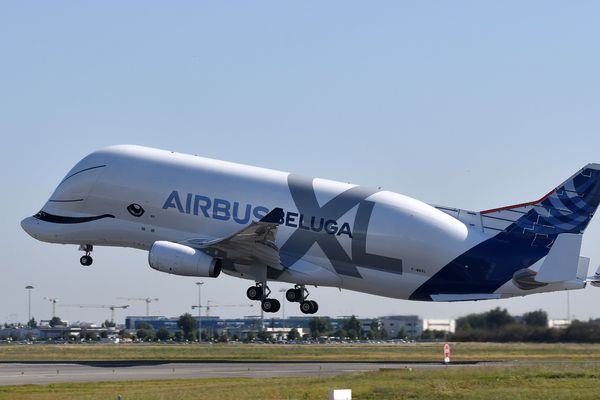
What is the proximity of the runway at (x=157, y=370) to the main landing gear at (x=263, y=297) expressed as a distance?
15.8ft

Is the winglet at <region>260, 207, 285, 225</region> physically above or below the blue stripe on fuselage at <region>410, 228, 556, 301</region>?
above

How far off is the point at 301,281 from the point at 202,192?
7655 mm

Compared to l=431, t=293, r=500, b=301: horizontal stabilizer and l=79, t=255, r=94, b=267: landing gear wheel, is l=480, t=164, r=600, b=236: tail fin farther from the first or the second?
l=79, t=255, r=94, b=267: landing gear wheel

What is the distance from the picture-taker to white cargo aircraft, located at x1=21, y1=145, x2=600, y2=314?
204 ft

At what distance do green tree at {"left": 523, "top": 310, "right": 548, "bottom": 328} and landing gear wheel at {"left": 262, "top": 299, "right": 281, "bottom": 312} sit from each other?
2338 cm

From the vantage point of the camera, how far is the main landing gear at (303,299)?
223 ft

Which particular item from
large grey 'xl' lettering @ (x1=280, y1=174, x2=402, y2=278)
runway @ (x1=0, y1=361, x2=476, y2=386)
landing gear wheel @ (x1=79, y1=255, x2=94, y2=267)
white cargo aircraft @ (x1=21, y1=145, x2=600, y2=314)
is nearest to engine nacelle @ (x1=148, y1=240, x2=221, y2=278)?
white cargo aircraft @ (x1=21, y1=145, x2=600, y2=314)

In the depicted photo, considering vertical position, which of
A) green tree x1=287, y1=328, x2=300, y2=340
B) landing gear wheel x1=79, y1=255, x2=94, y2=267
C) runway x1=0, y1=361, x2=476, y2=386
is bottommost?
runway x1=0, y1=361, x2=476, y2=386

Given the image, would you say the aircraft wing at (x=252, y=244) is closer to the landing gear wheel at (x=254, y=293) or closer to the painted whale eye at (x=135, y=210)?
the landing gear wheel at (x=254, y=293)

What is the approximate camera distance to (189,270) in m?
63.3

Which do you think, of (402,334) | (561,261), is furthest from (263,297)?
(402,334)

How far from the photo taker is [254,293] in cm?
6581

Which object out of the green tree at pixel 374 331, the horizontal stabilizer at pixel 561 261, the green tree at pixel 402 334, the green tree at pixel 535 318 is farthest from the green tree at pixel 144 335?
the horizontal stabilizer at pixel 561 261

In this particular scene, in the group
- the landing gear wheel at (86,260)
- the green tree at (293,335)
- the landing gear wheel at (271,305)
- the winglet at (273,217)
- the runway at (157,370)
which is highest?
the winglet at (273,217)
